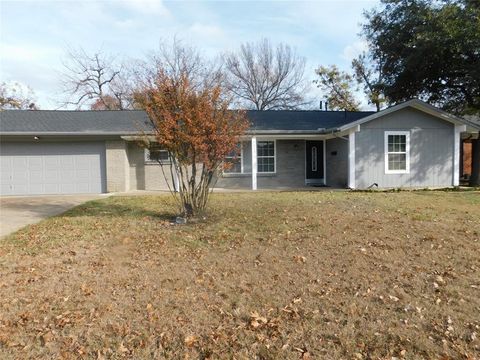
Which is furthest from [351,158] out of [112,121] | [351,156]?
[112,121]

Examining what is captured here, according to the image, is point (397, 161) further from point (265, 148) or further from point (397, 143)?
point (265, 148)

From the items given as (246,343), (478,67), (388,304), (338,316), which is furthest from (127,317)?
(478,67)

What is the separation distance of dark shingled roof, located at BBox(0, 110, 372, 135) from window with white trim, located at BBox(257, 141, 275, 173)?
88 cm

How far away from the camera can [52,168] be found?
1612 centimetres

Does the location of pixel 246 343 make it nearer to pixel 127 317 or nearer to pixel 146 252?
pixel 127 317

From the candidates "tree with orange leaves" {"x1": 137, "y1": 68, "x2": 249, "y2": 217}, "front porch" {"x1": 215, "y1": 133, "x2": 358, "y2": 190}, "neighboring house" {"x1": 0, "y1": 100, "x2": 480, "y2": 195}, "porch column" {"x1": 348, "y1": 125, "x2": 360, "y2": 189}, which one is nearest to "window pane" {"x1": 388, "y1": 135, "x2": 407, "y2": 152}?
"neighboring house" {"x1": 0, "y1": 100, "x2": 480, "y2": 195}

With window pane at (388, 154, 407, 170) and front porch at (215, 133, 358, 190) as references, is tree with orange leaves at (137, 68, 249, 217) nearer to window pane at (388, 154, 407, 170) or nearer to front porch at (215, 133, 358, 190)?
front porch at (215, 133, 358, 190)

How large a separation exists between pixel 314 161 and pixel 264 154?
246 cm

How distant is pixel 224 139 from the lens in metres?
8.02

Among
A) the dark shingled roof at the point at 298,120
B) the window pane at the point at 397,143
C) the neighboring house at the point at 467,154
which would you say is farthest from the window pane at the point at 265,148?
the neighboring house at the point at 467,154

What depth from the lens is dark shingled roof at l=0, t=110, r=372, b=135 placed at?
15.7 metres

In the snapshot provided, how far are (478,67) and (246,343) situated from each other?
14629 millimetres

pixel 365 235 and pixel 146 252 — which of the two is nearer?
pixel 146 252

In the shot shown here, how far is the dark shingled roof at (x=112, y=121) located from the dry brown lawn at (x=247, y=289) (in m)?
8.42
